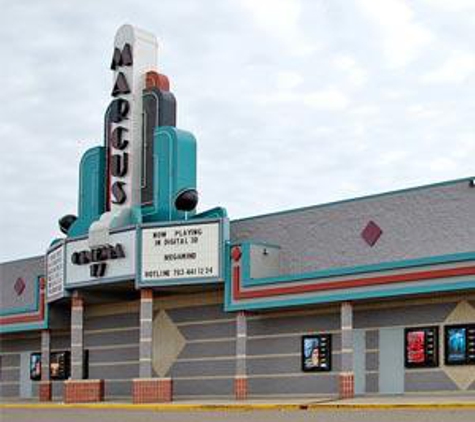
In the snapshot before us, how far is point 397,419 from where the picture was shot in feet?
73.2

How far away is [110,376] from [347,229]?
1227 cm

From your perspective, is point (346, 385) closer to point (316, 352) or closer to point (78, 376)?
point (316, 352)

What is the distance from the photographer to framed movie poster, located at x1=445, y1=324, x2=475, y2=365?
28922mm

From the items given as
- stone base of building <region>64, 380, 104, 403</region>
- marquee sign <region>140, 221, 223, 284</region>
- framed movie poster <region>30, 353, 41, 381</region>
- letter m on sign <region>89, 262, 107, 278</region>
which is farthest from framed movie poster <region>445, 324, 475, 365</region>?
framed movie poster <region>30, 353, 41, 381</region>

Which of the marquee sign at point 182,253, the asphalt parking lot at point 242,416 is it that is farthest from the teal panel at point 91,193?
the asphalt parking lot at point 242,416

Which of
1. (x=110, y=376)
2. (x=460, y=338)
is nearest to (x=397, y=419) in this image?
(x=460, y=338)

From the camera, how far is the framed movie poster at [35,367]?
1732 inches

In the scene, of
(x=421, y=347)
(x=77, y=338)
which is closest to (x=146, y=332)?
(x=77, y=338)

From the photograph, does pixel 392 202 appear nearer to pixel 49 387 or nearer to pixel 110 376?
pixel 110 376

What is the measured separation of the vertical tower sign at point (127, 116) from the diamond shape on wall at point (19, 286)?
390 inches

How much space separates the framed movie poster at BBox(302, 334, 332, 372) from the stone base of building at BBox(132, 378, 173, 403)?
14.8 ft

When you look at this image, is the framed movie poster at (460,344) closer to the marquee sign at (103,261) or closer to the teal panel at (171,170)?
the teal panel at (171,170)

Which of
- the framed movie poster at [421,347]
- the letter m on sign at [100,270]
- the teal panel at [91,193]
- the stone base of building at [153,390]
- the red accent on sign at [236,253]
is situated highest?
the teal panel at [91,193]

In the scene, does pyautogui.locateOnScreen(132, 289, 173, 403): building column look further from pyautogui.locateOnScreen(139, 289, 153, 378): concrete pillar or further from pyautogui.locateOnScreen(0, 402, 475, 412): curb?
pyautogui.locateOnScreen(0, 402, 475, 412): curb
